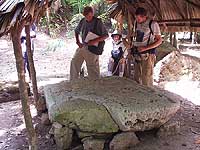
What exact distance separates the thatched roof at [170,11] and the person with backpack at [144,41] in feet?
4.27

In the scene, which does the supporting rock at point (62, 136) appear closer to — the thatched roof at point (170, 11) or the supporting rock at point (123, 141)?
the supporting rock at point (123, 141)

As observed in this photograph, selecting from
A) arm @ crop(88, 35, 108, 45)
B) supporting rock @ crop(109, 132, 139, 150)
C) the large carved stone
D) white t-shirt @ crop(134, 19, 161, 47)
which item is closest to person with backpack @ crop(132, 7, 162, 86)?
white t-shirt @ crop(134, 19, 161, 47)

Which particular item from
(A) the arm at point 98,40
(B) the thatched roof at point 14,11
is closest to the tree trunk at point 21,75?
(B) the thatched roof at point 14,11

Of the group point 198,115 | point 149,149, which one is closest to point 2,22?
point 149,149

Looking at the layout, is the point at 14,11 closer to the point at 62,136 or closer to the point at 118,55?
the point at 62,136

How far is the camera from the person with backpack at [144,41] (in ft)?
19.9

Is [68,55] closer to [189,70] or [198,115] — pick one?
[189,70]

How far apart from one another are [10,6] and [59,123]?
1.88 meters

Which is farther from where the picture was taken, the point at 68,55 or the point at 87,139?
the point at 68,55

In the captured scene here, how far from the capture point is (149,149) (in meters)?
5.16

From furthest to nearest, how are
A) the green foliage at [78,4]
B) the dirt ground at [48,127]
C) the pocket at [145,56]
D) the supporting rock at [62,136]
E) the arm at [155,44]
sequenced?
1. the green foliage at [78,4]
2. the pocket at [145,56]
3. the arm at [155,44]
4. the dirt ground at [48,127]
5. the supporting rock at [62,136]

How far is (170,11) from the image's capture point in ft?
25.5

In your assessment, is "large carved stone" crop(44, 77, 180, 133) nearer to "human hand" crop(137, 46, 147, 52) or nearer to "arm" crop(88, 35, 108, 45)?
"human hand" crop(137, 46, 147, 52)

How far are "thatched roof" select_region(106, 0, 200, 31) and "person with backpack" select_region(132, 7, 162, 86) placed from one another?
130 centimetres
